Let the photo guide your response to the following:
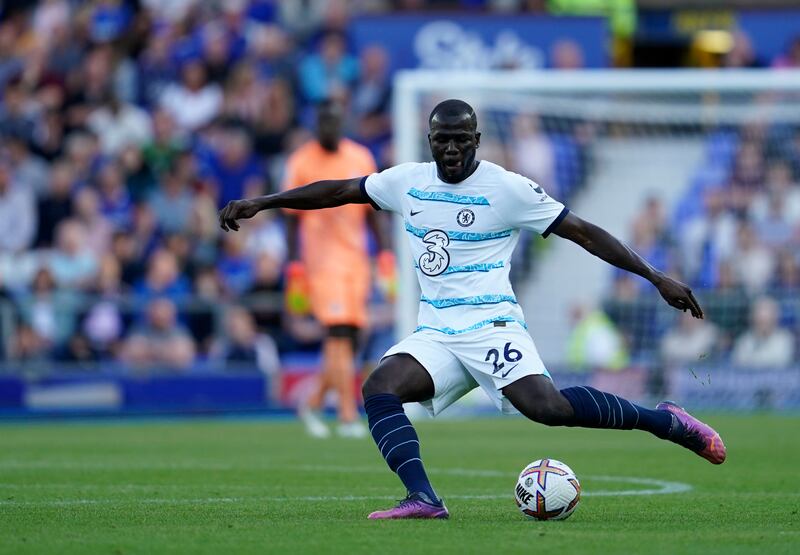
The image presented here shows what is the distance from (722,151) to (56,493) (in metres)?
12.7

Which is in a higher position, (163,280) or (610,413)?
(163,280)

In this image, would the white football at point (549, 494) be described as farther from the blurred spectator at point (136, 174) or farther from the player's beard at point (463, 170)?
the blurred spectator at point (136, 174)

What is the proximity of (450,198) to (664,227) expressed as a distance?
12006 millimetres

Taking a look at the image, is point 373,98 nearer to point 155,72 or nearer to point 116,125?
point 155,72

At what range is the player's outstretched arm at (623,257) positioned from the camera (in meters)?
7.54

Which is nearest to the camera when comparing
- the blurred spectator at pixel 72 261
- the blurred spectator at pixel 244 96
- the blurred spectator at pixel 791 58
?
the blurred spectator at pixel 72 261

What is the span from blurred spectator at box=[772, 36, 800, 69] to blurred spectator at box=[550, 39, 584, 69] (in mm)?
2790

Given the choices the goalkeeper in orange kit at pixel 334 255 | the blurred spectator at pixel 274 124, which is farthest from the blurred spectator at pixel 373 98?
the goalkeeper in orange kit at pixel 334 255

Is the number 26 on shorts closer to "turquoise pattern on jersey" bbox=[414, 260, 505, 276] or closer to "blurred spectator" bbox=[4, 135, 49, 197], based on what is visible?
"turquoise pattern on jersey" bbox=[414, 260, 505, 276]

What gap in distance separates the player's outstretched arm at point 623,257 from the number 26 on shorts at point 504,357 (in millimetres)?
601

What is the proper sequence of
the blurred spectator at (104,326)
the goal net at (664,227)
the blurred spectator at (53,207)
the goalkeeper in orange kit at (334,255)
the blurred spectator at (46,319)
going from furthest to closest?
the blurred spectator at (53,207) → the goal net at (664,227) → the blurred spectator at (104,326) → the blurred spectator at (46,319) → the goalkeeper in orange kit at (334,255)

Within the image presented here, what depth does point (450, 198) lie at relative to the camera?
782 centimetres

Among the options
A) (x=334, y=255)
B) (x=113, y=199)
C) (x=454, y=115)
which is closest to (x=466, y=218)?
(x=454, y=115)

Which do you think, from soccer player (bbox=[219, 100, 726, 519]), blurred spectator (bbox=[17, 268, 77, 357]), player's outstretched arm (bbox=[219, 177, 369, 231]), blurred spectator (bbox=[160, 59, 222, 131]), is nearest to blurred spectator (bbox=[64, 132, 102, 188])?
blurred spectator (bbox=[160, 59, 222, 131])
